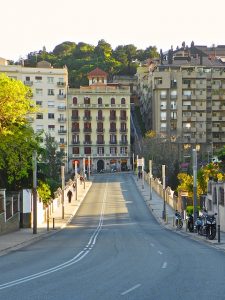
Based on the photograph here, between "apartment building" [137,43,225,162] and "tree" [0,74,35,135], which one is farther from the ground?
"apartment building" [137,43,225,162]

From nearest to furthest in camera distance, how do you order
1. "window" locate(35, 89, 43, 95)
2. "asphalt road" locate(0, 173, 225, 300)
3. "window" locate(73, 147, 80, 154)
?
"asphalt road" locate(0, 173, 225, 300), "window" locate(35, 89, 43, 95), "window" locate(73, 147, 80, 154)

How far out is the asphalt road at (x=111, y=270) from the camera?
598 inches

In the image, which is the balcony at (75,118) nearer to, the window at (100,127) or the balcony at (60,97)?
the window at (100,127)

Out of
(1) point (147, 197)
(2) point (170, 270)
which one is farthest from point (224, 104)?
(2) point (170, 270)

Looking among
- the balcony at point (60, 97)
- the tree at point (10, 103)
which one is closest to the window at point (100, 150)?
the balcony at point (60, 97)

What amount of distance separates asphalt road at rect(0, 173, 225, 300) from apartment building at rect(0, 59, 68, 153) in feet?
325

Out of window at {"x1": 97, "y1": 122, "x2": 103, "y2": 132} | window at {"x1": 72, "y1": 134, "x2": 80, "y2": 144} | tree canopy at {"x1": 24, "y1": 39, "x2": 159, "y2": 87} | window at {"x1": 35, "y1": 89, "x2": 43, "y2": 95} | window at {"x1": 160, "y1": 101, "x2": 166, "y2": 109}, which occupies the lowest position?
window at {"x1": 72, "y1": 134, "x2": 80, "y2": 144}

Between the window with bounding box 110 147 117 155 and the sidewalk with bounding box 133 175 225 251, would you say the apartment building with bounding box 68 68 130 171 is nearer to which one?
the window with bounding box 110 147 117 155

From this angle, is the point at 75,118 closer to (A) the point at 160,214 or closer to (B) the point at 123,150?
(B) the point at 123,150

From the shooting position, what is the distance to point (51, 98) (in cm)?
13925

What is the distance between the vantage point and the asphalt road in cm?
1518

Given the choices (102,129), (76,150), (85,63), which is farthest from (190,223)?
(85,63)

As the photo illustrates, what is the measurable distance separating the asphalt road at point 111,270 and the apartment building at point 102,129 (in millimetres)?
103433

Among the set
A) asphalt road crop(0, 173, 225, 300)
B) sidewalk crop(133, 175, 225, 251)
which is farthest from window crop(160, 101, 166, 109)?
asphalt road crop(0, 173, 225, 300)
